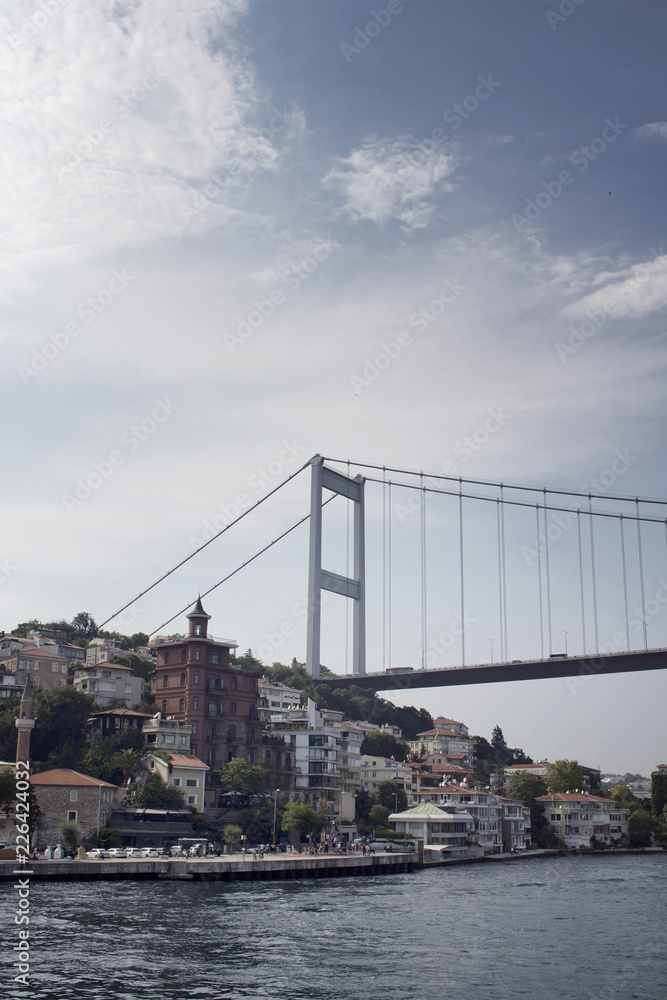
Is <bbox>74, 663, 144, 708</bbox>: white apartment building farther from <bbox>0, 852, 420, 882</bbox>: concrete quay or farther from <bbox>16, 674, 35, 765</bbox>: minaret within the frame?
<bbox>16, 674, 35, 765</bbox>: minaret

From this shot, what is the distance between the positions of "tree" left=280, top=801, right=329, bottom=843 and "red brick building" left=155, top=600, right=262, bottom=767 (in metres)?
9.16

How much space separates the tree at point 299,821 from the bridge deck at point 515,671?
20424mm

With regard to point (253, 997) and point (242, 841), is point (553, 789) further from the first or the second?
point (253, 997)

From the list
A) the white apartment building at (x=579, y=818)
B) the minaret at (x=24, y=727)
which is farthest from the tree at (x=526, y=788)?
the minaret at (x=24, y=727)

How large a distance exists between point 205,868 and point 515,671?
2270 cm

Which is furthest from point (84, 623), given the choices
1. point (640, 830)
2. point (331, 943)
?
point (331, 943)

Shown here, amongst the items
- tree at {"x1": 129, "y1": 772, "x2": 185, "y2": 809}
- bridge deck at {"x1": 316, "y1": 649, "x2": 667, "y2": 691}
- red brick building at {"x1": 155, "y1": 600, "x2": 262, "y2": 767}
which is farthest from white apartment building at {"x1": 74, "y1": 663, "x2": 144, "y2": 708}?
bridge deck at {"x1": 316, "y1": 649, "x2": 667, "y2": 691}

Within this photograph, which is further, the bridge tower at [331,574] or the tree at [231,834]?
the tree at [231,834]

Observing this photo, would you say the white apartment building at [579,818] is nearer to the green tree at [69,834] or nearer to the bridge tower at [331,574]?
the bridge tower at [331,574]

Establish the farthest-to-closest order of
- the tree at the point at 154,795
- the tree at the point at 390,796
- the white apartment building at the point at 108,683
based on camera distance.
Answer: the tree at the point at 390,796 → the white apartment building at the point at 108,683 → the tree at the point at 154,795

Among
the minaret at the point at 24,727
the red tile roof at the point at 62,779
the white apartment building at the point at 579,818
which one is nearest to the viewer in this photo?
the minaret at the point at 24,727

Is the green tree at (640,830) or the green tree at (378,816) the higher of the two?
the green tree at (378,816)

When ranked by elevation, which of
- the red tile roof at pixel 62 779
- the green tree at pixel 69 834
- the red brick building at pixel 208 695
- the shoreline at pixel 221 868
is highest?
the red brick building at pixel 208 695

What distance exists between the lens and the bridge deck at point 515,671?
61656 mm
